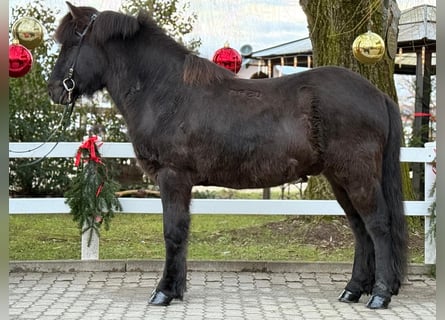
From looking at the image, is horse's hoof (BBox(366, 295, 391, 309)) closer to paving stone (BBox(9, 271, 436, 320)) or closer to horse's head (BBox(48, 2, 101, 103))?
paving stone (BBox(9, 271, 436, 320))

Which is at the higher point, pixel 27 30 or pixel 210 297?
pixel 27 30

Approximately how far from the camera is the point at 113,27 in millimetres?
5191

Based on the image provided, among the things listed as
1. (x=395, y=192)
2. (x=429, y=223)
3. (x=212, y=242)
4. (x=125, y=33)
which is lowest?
(x=212, y=242)

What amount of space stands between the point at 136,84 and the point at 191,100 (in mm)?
500

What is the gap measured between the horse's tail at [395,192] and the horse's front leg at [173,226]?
162 centimetres

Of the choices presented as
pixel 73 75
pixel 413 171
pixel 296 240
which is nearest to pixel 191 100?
pixel 73 75

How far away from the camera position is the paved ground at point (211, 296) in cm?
472

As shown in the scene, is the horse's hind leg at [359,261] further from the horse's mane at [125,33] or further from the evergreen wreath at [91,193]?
the evergreen wreath at [91,193]

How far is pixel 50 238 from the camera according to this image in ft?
29.2

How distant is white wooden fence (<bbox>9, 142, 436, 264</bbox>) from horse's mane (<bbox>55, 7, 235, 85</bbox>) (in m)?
1.48

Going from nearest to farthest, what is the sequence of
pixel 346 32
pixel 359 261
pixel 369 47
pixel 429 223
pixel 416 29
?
1. pixel 359 261
2. pixel 369 47
3. pixel 429 223
4. pixel 346 32
5. pixel 416 29

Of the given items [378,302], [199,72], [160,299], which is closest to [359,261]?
[378,302]

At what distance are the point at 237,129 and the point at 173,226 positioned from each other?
0.92m

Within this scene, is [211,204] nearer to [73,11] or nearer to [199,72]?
[199,72]
